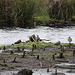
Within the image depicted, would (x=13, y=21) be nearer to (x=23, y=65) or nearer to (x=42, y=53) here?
(x=42, y=53)

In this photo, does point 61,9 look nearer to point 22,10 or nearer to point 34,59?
point 22,10

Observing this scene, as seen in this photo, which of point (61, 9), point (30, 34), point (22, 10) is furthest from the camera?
point (61, 9)

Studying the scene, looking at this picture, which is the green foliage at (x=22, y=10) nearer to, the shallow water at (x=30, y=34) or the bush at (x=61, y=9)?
the bush at (x=61, y=9)

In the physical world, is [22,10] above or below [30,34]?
above

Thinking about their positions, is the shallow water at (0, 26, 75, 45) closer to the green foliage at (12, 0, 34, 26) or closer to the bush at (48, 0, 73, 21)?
the green foliage at (12, 0, 34, 26)

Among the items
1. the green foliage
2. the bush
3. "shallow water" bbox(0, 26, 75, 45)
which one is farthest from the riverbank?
the bush

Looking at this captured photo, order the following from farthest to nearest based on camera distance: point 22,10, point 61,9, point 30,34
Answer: point 61,9, point 22,10, point 30,34

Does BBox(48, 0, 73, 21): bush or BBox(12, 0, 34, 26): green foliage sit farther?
BBox(48, 0, 73, 21): bush

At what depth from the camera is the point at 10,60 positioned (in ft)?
57.1

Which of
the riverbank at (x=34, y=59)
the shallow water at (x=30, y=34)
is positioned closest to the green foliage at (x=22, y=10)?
the shallow water at (x=30, y=34)

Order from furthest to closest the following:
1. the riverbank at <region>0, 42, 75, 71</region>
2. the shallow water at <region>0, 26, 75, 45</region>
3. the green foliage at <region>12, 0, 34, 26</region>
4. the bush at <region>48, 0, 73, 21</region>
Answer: the bush at <region>48, 0, 73, 21</region>, the green foliage at <region>12, 0, 34, 26</region>, the shallow water at <region>0, 26, 75, 45</region>, the riverbank at <region>0, 42, 75, 71</region>

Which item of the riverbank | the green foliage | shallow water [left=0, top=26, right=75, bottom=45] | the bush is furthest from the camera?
the bush

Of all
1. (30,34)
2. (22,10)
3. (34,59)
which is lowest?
(30,34)

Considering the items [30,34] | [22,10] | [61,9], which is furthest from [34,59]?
[61,9]
